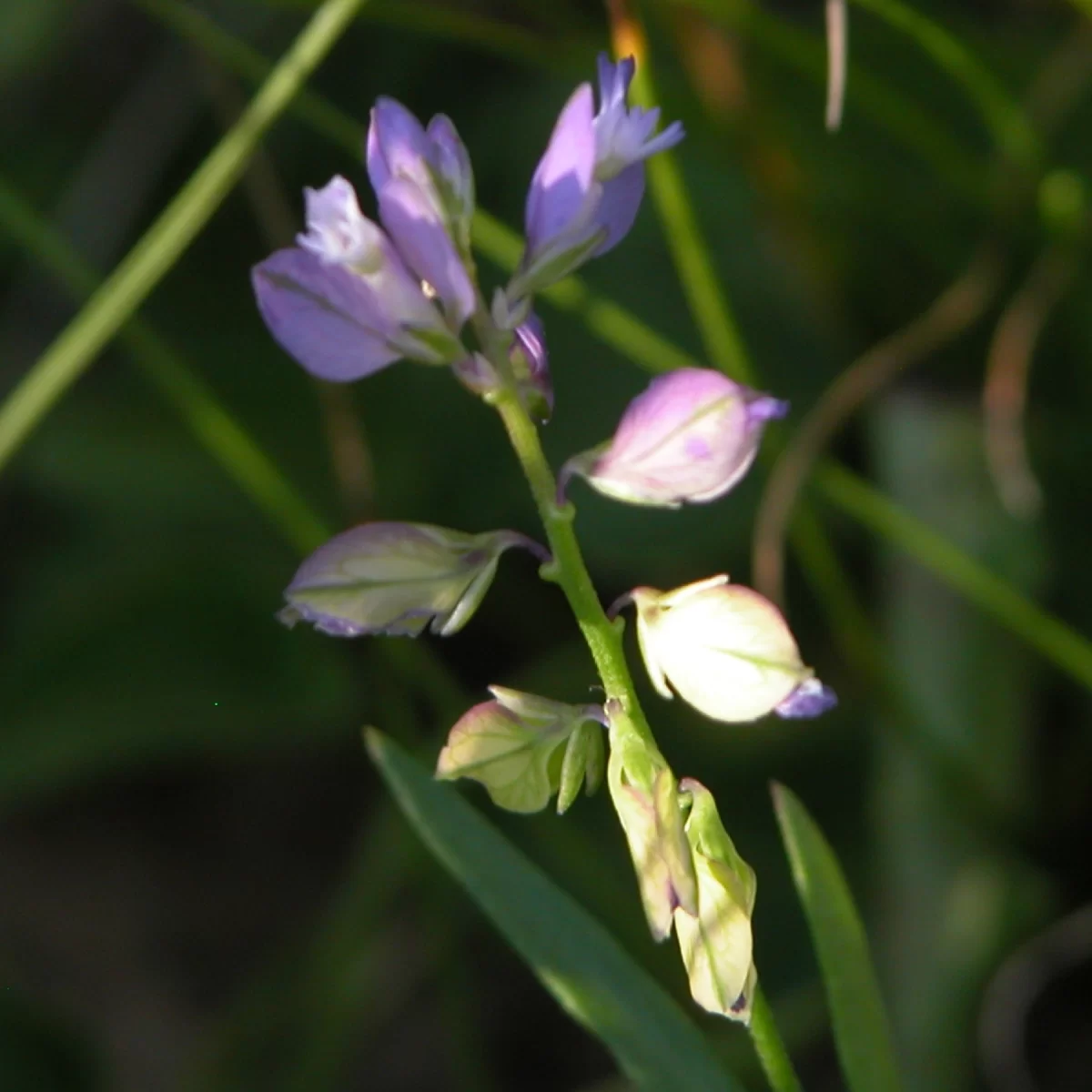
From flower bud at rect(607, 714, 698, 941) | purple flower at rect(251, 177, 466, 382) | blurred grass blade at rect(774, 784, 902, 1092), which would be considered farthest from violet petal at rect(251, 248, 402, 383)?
blurred grass blade at rect(774, 784, 902, 1092)

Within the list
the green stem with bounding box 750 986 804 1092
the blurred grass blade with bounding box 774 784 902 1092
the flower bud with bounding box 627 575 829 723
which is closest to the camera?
the flower bud with bounding box 627 575 829 723

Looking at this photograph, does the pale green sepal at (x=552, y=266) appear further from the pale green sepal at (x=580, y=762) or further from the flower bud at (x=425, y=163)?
the pale green sepal at (x=580, y=762)

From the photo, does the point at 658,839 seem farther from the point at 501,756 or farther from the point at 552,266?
the point at 552,266

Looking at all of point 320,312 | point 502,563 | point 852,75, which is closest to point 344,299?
point 320,312

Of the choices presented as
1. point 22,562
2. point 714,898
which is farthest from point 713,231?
point 714,898

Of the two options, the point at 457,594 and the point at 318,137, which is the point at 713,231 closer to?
the point at 318,137

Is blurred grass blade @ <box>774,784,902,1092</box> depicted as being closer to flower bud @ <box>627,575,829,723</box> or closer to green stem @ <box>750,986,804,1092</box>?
green stem @ <box>750,986,804,1092</box>
